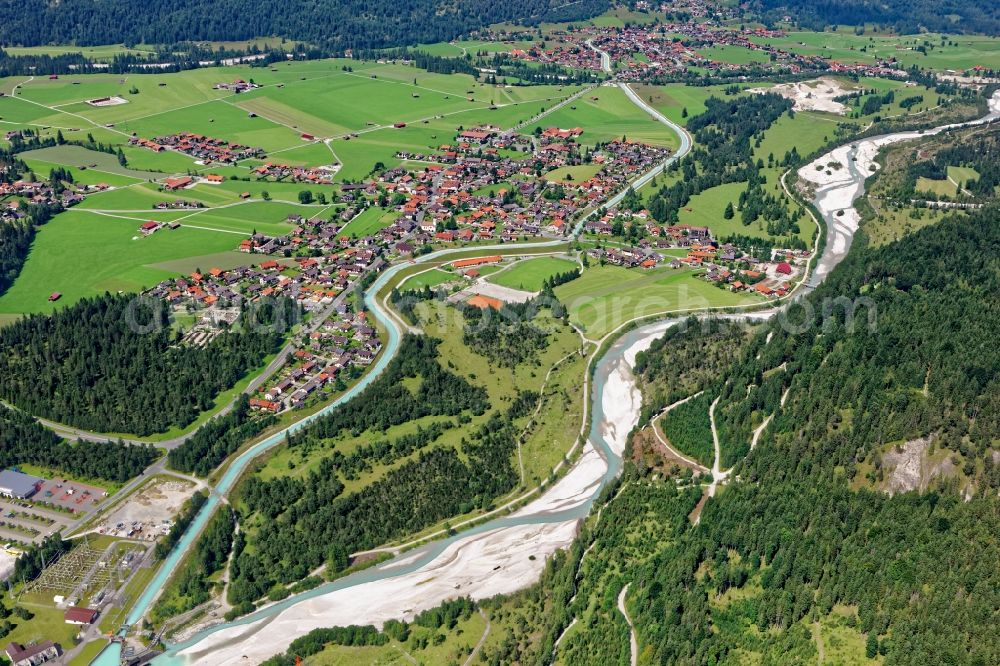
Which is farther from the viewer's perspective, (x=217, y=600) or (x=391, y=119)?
(x=391, y=119)

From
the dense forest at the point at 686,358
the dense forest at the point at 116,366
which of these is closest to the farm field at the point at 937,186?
the dense forest at the point at 686,358

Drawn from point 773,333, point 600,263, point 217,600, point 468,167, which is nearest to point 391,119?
point 468,167

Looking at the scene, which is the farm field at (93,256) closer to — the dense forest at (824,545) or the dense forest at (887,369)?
the dense forest at (824,545)

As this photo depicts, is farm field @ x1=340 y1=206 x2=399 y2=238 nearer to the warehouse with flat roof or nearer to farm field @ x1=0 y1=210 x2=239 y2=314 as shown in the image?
farm field @ x1=0 y1=210 x2=239 y2=314

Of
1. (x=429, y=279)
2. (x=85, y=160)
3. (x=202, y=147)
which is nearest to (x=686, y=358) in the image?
(x=429, y=279)

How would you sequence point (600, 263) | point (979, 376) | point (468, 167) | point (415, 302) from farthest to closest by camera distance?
point (468, 167)
point (600, 263)
point (415, 302)
point (979, 376)

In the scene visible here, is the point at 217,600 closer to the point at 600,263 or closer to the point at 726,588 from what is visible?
the point at 726,588

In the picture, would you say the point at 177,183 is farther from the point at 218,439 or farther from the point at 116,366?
the point at 218,439
